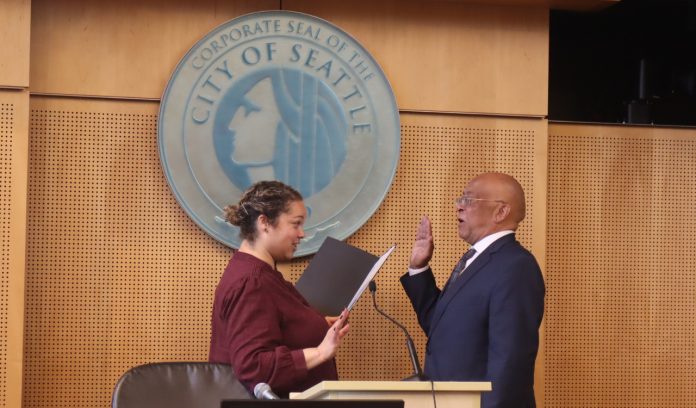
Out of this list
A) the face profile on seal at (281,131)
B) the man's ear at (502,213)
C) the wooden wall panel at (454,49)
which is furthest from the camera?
the wooden wall panel at (454,49)

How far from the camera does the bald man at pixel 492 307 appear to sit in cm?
420

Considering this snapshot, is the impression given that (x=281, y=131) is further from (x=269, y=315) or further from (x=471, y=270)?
(x=269, y=315)

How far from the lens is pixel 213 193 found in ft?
18.5

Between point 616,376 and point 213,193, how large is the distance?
2580 millimetres

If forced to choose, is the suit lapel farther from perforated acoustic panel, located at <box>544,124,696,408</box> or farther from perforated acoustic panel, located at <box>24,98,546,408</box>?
perforated acoustic panel, located at <box>544,124,696,408</box>

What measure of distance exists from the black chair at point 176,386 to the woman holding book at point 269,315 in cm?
7

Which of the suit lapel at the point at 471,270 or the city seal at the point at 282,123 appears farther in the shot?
the city seal at the point at 282,123

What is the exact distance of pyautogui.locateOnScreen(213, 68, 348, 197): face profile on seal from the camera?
18.6ft

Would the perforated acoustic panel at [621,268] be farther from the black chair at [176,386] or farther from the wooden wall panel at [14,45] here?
the wooden wall panel at [14,45]

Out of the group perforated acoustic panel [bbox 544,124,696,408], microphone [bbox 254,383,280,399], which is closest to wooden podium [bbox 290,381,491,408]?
microphone [bbox 254,383,280,399]

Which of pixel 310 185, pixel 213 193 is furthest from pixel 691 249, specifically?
pixel 213 193

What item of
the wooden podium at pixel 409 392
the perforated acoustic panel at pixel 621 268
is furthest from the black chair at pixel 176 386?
the perforated acoustic panel at pixel 621 268

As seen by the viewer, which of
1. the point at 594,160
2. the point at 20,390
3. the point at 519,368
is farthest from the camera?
the point at 594,160

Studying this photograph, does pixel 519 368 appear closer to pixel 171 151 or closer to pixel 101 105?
pixel 171 151
